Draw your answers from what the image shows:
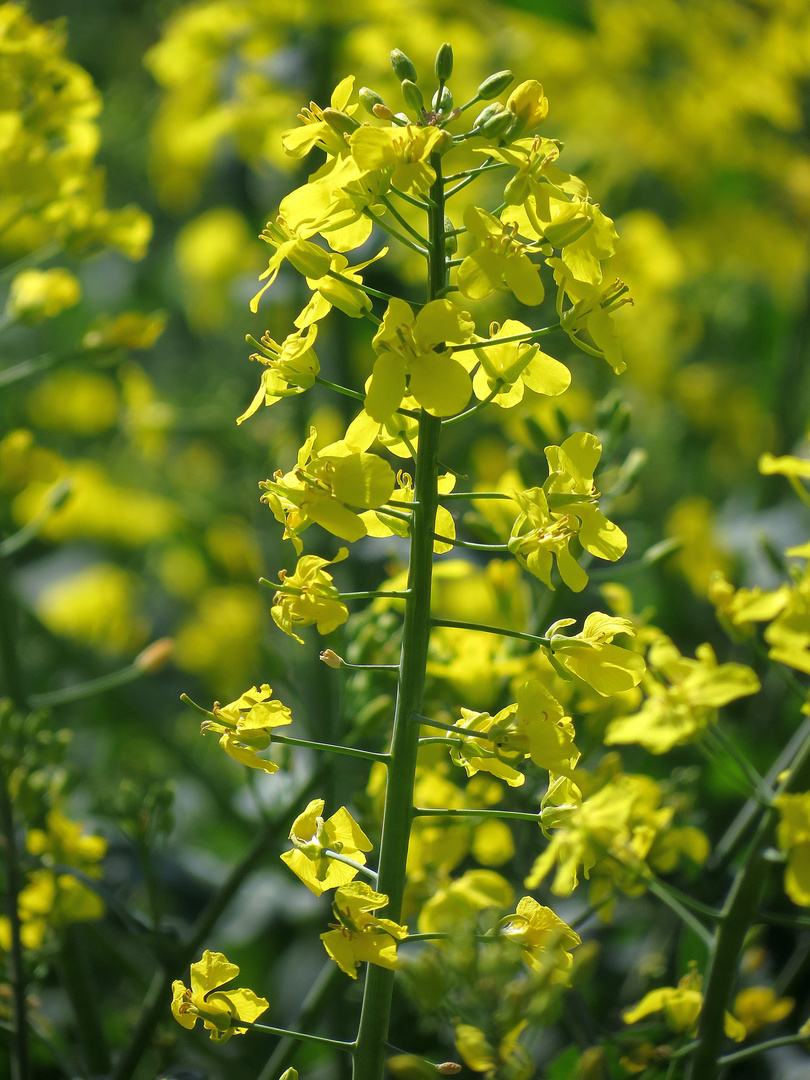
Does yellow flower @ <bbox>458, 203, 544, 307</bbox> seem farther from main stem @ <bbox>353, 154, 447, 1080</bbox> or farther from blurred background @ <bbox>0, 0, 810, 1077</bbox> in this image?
blurred background @ <bbox>0, 0, 810, 1077</bbox>

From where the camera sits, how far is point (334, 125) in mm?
649

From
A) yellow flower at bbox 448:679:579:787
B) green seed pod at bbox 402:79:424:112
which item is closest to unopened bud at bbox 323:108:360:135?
green seed pod at bbox 402:79:424:112

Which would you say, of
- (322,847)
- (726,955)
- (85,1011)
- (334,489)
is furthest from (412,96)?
(85,1011)

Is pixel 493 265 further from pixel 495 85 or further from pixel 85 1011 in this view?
pixel 85 1011

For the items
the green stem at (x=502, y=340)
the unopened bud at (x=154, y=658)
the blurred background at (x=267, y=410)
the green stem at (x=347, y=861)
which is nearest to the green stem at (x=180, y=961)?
the blurred background at (x=267, y=410)

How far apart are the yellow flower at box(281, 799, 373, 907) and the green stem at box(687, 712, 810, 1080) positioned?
0.37 metres

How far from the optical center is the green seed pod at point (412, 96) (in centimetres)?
66

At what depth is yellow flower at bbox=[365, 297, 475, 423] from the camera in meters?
0.60

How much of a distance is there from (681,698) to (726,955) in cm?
23

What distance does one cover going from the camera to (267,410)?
204 centimetres

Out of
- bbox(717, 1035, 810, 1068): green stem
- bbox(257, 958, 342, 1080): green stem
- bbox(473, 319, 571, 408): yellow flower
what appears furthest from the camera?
bbox(257, 958, 342, 1080): green stem

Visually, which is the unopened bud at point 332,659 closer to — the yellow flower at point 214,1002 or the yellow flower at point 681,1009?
the yellow flower at point 214,1002

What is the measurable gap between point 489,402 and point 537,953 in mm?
381

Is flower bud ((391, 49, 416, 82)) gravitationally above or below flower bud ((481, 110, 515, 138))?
above
